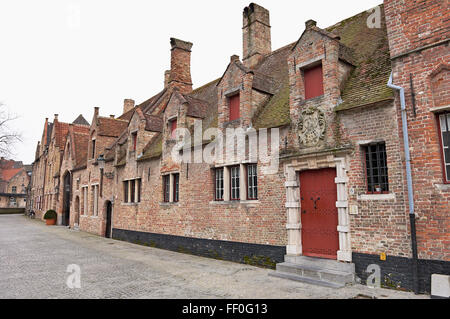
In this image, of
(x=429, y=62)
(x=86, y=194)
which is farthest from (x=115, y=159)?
(x=429, y=62)

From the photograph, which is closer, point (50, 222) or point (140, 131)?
point (140, 131)

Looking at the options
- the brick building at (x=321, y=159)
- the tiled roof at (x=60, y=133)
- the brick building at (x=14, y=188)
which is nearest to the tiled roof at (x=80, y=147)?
the tiled roof at (x=60, y=133)

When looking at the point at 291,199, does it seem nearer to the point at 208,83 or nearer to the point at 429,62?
the point at 429,62

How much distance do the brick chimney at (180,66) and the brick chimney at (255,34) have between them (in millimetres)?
5885

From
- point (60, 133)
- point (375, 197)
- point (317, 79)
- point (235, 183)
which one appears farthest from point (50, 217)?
point (375, 197)

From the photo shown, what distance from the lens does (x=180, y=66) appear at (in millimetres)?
19984

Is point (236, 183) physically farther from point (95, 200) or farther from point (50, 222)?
point (50, 222)

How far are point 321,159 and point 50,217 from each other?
92.5 feet

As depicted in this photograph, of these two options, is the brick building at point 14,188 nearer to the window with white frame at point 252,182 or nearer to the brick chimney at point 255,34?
the brick chimney at point 255,34

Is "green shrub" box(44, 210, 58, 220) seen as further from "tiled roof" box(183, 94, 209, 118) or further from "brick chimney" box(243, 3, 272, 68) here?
"brick chimney" box(243, 3, 272, 68)

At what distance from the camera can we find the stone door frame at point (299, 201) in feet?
25.3

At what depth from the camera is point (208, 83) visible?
1786 centimetres

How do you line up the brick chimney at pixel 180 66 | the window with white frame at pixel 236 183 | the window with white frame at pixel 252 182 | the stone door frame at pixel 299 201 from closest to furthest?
the stone door frame at pixel 299 201 < the window with white frame at pixel 252 182 < the window with white frame at pixel 236 183 < the brick chimney at pixel 180 66

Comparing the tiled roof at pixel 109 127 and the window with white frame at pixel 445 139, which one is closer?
the window with white frame at pixel 445 139
